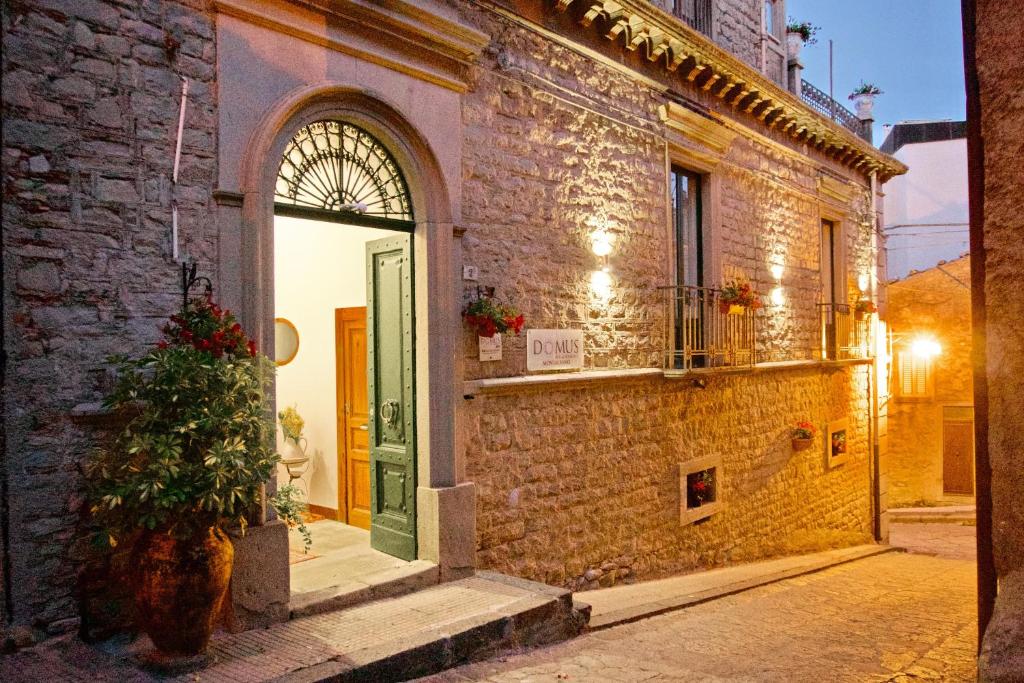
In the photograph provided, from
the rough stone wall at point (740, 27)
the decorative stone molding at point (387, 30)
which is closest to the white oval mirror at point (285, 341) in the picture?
the decorative stone molding at point (387, 30)

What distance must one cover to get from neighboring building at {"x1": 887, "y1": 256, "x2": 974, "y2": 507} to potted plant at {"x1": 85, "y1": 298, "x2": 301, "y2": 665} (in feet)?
50.8

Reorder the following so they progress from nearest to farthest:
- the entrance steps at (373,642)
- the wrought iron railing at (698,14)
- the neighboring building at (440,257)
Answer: the entrance steps at (373,642)
the neighboring building at (440,257)
the wrought iron railing at (698,14)

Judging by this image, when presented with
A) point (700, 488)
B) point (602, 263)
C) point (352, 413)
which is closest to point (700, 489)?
point (700, 488)

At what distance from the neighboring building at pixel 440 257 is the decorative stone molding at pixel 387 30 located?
19mm

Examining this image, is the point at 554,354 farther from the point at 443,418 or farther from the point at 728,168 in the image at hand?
the point at 728,168

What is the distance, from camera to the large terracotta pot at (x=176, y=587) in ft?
13.0

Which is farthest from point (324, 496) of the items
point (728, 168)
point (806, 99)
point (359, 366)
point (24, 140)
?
point (806, 99)

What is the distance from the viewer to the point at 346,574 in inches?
229

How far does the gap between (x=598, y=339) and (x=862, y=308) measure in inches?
286

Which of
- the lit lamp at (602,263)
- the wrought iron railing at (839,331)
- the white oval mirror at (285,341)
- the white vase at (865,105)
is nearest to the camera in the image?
the lit lamp at (602,263)

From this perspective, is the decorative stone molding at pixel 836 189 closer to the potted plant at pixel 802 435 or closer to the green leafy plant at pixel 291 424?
the potted plant at pixel 802 435

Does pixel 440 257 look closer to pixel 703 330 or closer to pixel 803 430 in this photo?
pixel 703 330

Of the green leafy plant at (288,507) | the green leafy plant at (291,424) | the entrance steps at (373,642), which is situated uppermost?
the green leafy plant at (291,424)

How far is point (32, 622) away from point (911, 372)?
54.3 ft
